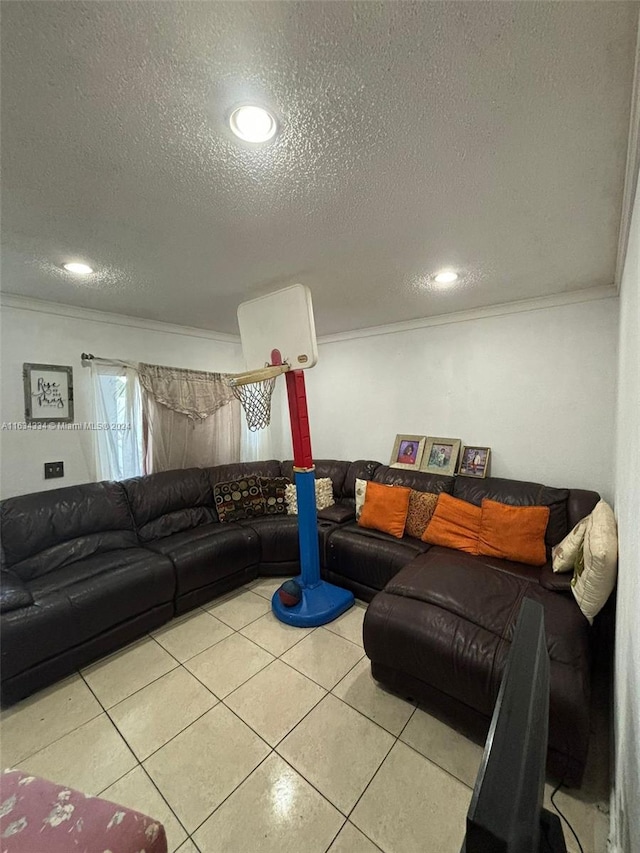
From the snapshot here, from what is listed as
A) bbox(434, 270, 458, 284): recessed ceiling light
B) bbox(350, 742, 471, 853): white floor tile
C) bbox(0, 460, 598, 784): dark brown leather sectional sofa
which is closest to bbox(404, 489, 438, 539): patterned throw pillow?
bbox(0, 460, 598, 784): dark brown leather sectional sofa

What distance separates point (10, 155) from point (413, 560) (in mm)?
2797

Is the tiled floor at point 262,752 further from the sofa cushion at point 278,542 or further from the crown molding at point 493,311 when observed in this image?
the crown molding at point 493,311

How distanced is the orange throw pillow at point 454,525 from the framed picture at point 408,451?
2.30 feet

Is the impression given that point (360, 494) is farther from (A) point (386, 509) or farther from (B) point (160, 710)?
(B) point (160, 710)

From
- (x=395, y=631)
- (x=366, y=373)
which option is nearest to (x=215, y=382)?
(x=366, y=373)

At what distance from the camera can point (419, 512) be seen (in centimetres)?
272

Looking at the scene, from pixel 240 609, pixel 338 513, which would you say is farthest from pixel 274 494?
pixel 240 609

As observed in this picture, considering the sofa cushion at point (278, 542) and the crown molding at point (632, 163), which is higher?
the crown molding at point (632, 163)

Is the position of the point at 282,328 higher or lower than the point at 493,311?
lower

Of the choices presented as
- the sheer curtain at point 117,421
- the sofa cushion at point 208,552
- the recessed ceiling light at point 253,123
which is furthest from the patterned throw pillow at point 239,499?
the recessed ceiling light at point 253,123

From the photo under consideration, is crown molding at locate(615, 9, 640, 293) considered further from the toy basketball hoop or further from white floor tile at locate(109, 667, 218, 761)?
white floor tile at locate(109, 667, 218, 761)

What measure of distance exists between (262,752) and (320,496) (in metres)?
2.06

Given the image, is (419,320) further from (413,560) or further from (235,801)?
(235,801)

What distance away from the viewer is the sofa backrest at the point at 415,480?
2854 mm
